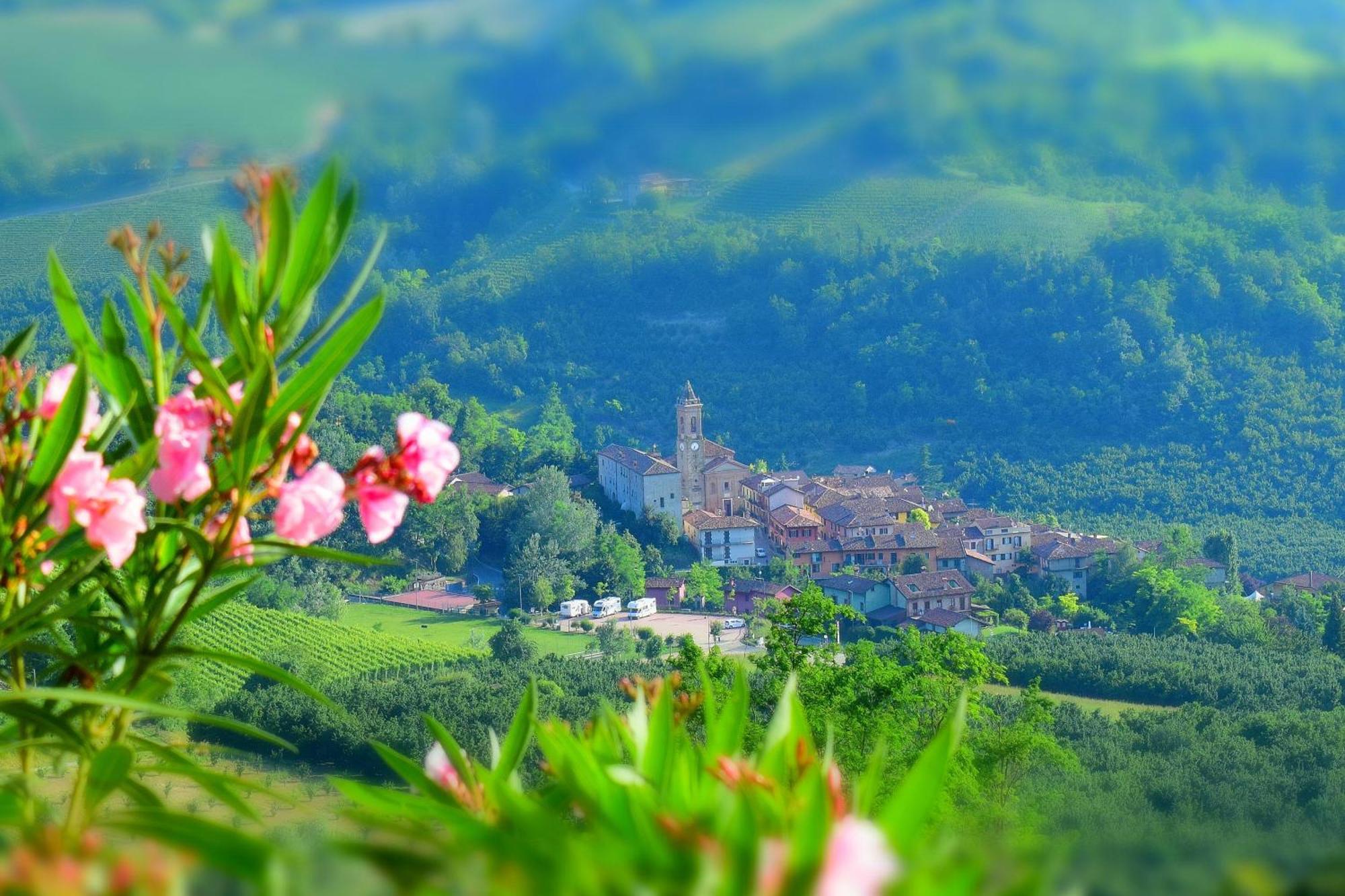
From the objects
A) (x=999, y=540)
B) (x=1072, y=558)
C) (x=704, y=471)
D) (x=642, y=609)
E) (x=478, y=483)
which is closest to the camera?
(x=642, y=609)

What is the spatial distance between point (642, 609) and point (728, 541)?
1619 mm

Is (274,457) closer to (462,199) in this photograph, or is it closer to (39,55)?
(39,55)

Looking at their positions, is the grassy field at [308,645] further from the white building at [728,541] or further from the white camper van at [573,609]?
the white building at [728,541]

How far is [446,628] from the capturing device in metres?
9.72

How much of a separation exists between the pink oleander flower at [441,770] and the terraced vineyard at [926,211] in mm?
16171

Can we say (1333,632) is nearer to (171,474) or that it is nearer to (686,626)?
(686,626)

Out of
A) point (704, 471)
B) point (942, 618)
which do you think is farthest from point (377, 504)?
point (704, 471)

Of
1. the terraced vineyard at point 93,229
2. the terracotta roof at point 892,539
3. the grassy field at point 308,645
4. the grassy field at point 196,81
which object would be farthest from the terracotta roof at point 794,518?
the grassy field at point 196,81

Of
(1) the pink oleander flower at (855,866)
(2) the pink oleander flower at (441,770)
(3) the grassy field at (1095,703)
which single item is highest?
(1) the pink oleander flower at (855,866)

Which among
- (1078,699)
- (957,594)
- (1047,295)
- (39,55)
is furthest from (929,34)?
(1047,295)

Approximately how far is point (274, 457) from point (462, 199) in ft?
53.2

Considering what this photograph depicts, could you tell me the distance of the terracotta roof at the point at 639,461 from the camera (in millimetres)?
12469

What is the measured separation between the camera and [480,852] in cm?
29

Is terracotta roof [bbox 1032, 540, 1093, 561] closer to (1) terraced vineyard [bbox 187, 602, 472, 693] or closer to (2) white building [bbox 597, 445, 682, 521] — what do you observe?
(2) white building [bbox 597, 445, 682, 521]
